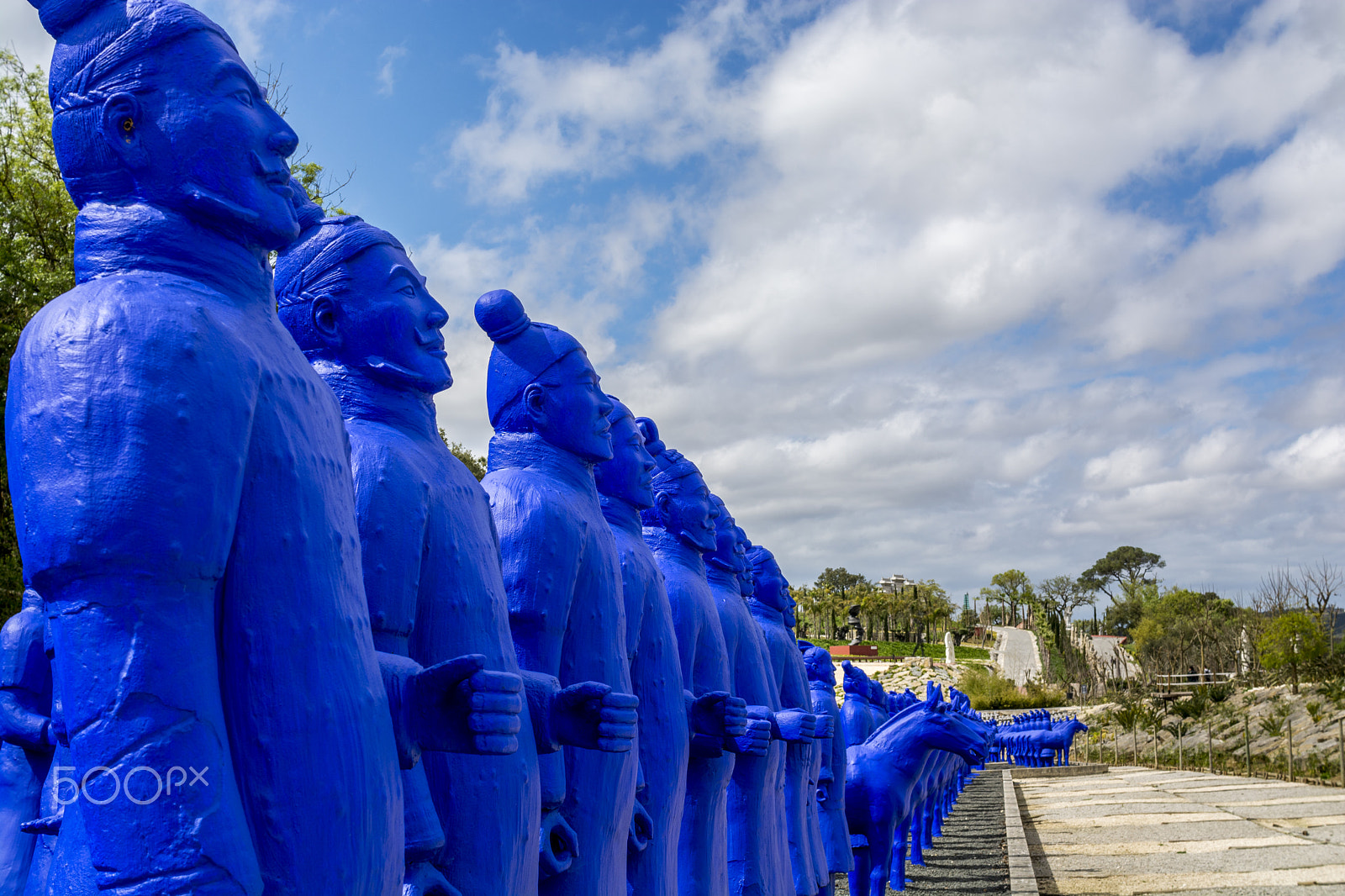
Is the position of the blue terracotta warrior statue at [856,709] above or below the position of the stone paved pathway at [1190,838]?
above

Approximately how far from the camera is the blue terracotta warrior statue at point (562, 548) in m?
3.78

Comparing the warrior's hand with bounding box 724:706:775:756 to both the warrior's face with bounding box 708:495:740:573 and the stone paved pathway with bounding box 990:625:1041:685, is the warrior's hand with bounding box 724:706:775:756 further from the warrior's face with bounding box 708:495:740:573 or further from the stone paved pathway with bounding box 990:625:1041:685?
the stone paved pathway with bounding box 990:625:1041:685

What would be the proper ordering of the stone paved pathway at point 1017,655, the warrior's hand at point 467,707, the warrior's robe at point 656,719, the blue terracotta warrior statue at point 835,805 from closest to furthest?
the warrior's hand at point 467,707 → the warrior's robe at point 656,719 → the blue terracotta warrior statue at point 835,805 → the stone paved pathway at point 1017,655

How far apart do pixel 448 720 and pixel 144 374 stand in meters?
0.91

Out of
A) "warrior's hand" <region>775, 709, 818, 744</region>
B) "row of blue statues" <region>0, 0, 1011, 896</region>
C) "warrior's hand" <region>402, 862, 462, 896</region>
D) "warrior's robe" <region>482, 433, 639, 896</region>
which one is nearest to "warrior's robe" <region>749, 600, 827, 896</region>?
"warrior's hand" <region>775, 709, 818, 744</region>

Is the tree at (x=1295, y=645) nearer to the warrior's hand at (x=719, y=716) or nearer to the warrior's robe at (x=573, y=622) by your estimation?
the warrior's hand at (x=719, y=716)

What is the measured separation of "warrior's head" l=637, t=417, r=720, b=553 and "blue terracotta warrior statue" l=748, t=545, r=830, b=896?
151 cm

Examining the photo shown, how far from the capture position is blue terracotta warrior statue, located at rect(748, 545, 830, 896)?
706 centimetres

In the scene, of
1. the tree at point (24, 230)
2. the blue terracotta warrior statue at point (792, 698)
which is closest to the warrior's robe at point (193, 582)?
the blue terracotta warrior statue at point (792, 698)

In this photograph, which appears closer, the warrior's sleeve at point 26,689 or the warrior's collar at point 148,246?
the warrior's collar at point 148,246

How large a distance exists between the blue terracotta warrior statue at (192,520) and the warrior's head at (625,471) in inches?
98.9

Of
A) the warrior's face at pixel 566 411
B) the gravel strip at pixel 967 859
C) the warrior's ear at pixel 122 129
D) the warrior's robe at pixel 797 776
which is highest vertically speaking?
the warrior's ear at pixel 122 129

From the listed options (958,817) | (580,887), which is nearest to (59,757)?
(580,887)

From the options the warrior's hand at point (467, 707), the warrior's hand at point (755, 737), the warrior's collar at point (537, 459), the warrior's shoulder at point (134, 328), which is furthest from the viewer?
the warrior's hand at point (755, 737)
